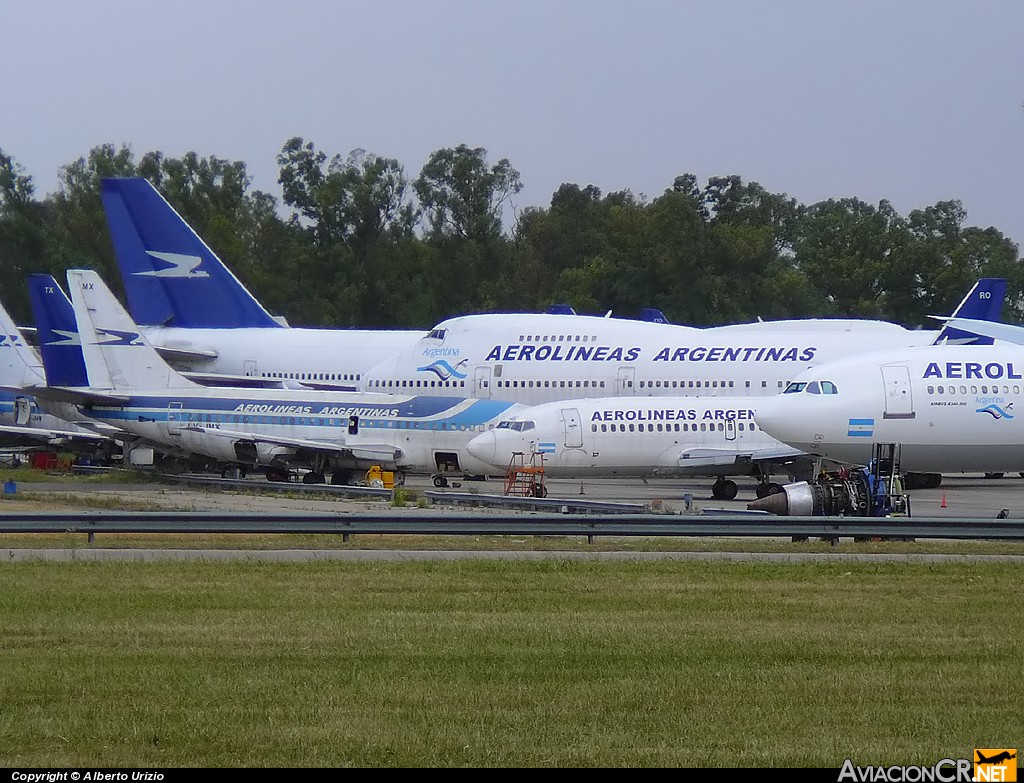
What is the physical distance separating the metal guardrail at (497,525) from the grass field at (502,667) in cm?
308

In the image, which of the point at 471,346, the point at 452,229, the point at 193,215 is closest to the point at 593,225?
the point at 452,229

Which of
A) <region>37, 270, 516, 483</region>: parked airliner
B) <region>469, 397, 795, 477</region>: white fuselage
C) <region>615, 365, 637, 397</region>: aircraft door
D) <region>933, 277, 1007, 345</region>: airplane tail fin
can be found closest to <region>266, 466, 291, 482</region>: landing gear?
<region>37, 270, 516, 483</region>: parked airliner

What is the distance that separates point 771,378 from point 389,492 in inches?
548

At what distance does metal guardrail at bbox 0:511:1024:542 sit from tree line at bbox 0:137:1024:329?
211ft

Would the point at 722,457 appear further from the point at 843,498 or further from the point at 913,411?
the point at 843,498

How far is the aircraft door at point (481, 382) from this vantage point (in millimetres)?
50938

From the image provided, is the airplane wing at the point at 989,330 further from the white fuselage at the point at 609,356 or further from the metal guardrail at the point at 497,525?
the metal guardrail at the point at 497,525

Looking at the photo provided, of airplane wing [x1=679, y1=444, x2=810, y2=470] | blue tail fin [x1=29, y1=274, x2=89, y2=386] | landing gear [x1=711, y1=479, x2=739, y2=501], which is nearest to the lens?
landing gear [x1=711, y1=479, x2=739, y2=501]

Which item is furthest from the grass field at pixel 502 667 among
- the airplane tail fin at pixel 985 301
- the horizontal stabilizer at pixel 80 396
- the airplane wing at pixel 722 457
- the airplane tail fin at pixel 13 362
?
the airplane tail fin at pixel 985 301

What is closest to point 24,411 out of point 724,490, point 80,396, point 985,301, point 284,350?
point 80,396

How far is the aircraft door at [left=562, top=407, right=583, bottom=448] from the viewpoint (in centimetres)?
3953

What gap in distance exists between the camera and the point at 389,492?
122ft

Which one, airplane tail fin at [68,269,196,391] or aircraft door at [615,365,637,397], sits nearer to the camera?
airplane tail fin at [68,269,196,391]

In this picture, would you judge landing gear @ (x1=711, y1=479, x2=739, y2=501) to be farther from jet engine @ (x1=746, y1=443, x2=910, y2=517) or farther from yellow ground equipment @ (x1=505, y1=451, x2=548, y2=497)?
jet engine @ (x1=746, y1=443, x2=910, y2=517)
